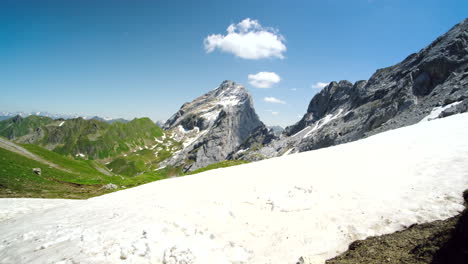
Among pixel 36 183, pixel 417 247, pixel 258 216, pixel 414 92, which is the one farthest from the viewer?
pixel 414 92

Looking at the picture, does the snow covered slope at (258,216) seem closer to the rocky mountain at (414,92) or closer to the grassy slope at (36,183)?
the grassy slope at (36,183)

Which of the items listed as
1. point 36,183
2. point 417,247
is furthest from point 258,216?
point 36,183

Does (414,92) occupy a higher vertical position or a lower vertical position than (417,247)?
higher

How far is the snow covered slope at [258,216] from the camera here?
9336 millimetres

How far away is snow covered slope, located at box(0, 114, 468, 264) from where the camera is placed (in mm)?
9336

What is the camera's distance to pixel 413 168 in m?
16.3

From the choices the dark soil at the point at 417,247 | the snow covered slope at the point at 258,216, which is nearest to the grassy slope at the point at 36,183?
the snow covered slope at the point at 258,216

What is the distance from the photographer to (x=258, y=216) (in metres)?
12.5

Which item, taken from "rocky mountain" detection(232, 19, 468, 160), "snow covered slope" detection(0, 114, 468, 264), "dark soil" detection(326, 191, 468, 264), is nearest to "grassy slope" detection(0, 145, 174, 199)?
"snow covered slope" detection(0, 114, 468, 264)

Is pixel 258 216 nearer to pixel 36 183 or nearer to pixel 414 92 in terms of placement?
pixel 36 183

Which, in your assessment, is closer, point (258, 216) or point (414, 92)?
point (258, 216)

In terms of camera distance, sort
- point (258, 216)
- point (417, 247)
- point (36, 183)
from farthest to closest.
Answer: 1. point (36, 183)
2. point (258, 216)
3. point (417, 247)

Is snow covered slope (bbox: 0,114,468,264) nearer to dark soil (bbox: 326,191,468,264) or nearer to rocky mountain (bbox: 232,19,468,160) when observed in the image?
dark soil (bbox: 326,191,468,264)

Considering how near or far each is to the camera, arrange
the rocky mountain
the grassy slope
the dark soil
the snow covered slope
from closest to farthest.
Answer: the dark soil < the snow covered slope < the grassy slope < the rocky mountain
